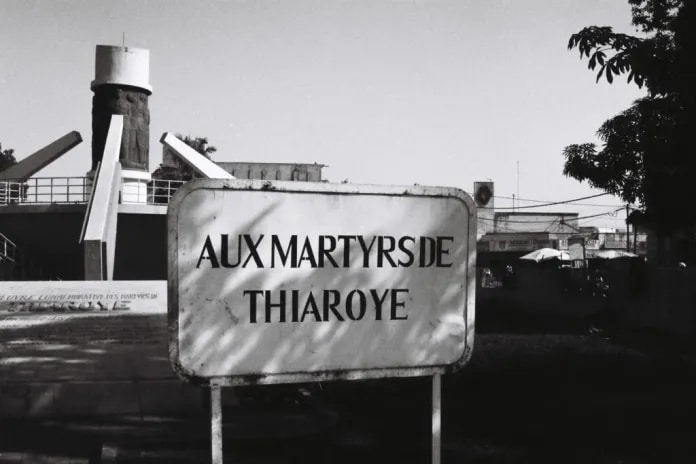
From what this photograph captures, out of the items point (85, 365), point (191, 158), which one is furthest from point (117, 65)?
point (85, 365)

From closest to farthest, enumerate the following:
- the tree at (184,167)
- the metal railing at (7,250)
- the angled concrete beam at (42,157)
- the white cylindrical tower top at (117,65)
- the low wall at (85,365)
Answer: the low wall at (85,365) < the metal railing at (7,250) < the white cylindrical tower top at (117,65) < the angled concrete beam at (42,157) < the tree at (184,167)

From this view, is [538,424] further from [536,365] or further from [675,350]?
[675,350]

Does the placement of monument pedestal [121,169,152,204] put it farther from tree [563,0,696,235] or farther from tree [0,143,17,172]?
tree [0,143,17,172]

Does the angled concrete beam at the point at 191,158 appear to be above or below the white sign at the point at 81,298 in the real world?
above

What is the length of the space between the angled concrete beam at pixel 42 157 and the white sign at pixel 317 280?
101 feet

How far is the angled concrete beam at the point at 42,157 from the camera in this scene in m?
30.1

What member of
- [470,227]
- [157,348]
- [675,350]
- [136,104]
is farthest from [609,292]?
[136,104]

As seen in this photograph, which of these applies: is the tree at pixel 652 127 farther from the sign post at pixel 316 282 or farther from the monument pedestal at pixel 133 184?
the monument pedestal at pixel 133 184

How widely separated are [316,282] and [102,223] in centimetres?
2008

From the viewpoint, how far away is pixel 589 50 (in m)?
7.73

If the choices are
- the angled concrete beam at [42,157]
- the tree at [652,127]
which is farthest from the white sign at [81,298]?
the angled concrete beam at [42,157]

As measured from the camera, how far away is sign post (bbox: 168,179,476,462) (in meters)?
2.47

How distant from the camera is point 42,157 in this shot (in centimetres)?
3111

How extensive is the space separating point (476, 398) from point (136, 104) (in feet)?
82.4
